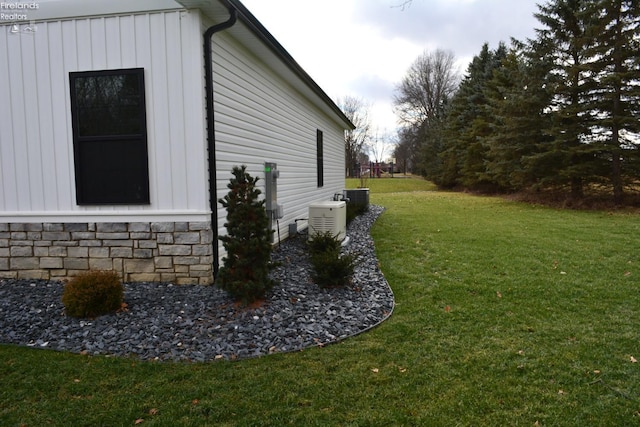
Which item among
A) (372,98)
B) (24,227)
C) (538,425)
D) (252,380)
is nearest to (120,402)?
(252,380)

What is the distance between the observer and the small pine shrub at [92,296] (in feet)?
12.4

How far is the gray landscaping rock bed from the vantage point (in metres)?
3.30

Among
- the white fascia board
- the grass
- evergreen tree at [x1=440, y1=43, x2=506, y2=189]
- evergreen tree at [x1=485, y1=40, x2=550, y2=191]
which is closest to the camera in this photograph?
the grass

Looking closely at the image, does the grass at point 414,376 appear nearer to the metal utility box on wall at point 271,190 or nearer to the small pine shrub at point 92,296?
the small pine shrub at point 92,296

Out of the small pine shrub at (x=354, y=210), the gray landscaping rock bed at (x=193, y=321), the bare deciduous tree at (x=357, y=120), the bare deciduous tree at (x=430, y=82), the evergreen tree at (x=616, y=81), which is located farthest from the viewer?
the bare deciduous tree at (x=357, y=120)

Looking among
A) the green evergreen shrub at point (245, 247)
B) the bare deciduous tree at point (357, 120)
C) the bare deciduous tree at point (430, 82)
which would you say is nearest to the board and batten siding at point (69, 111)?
the green evergreen shrub at point (245, 247)

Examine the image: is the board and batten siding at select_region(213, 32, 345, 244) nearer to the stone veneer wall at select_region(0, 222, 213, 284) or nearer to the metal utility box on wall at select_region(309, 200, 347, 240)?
the stone veneer wall at select_region(0, 222, 213, 284)

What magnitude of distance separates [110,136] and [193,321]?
2.40 meters

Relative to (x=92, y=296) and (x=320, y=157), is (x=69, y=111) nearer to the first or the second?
(x=92, y=296)

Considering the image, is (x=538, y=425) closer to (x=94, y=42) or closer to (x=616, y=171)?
(x=94, y=42)

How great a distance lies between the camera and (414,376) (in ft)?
9.36

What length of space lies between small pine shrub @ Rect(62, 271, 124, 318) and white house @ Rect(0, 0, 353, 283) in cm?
86

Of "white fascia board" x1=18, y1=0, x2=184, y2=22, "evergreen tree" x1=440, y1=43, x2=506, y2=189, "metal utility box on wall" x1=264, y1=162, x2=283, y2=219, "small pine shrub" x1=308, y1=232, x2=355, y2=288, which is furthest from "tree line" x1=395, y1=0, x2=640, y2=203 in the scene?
"white fascia board" x1=18, y1=0, x2=184, y2=22

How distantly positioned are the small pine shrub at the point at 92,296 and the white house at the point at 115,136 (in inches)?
33.9
